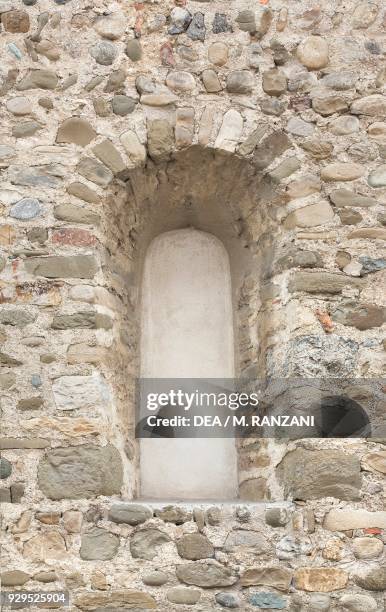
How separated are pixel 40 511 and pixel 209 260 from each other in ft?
5.67

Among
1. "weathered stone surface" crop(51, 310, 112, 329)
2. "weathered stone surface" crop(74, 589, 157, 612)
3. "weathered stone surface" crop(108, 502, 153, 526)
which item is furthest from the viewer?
"weathered stone surface" crop(51, 310, 112, 329)

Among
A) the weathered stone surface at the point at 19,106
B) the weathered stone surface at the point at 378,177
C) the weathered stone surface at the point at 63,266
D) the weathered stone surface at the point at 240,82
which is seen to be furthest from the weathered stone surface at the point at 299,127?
the weathered stone surface at the point at 19,106

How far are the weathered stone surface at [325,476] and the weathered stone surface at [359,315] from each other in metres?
0.62

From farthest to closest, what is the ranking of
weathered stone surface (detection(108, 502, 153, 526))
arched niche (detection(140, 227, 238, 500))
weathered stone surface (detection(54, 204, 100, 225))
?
arched niche (detection(140, 227, 238, 500))
weathered stone surface (detection(54, 204, 100, 225))
weathered stone surface (detection(108, 502, 153, 526))

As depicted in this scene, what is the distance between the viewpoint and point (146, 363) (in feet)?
14.2

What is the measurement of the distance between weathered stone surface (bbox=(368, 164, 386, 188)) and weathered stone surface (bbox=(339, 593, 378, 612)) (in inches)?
76.4

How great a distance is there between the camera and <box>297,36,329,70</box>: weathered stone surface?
4.21 metres

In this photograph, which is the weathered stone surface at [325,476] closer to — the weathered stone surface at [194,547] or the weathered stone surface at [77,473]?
the weathered stone surface at [194,547]

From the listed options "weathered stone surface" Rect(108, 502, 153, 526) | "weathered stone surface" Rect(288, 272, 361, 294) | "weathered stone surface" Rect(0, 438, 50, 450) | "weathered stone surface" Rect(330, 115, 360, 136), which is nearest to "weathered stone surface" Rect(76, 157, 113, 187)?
"weathered stone surface" Rect(288, 272, 361, 294)

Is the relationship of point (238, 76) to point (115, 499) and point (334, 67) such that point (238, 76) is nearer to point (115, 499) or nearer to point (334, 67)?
point (334, 67)

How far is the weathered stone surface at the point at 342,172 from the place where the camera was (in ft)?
13.3

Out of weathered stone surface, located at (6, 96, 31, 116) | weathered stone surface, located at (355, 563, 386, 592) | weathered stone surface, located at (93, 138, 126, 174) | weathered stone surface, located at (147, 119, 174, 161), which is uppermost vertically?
weathered stone surface, located at (6, 96, 31, 116)

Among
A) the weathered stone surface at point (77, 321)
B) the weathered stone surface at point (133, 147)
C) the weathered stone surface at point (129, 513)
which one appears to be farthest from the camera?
the weathered stone surface at point (133, 147)

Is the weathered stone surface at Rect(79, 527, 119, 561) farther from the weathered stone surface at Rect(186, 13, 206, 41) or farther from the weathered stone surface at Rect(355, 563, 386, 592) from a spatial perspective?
the weathered stone surface at Rect(186, 13, 206, 41)
